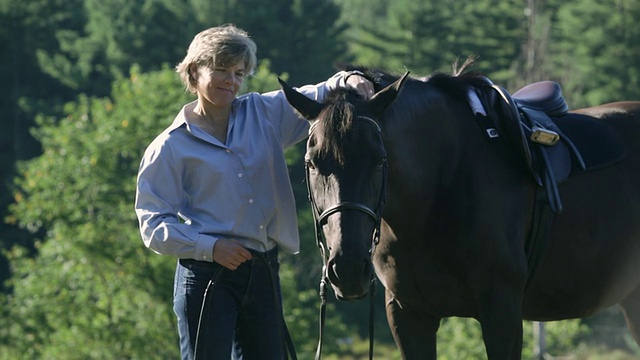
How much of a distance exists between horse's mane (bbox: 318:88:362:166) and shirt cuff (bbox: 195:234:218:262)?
0.59 metres

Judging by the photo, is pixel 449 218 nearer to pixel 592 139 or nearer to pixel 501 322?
pixel 501 322

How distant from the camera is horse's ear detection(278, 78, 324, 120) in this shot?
4383mm

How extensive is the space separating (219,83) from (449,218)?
1210mm

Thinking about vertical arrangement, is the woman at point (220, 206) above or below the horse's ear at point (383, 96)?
below

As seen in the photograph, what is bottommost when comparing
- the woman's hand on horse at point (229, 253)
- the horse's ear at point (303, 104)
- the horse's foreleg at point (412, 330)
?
the horse's foreleg at point (412, 330)

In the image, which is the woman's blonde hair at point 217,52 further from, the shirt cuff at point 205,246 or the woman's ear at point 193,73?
the shirt cuff at point 205,246

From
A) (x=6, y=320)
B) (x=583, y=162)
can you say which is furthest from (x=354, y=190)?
(x=6, y=320)

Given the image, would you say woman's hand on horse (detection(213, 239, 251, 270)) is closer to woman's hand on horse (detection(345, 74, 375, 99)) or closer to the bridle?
the bridle

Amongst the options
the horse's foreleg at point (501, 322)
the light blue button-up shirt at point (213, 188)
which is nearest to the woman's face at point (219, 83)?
the light blue button-up shirt at point (213, 188)

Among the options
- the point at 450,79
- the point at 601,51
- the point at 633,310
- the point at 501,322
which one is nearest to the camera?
the point at 501,322

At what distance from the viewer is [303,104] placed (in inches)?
173

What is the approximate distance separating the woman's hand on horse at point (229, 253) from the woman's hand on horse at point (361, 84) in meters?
0.82

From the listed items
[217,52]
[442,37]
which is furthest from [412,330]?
[442,37]

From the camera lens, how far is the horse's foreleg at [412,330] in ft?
17.0
